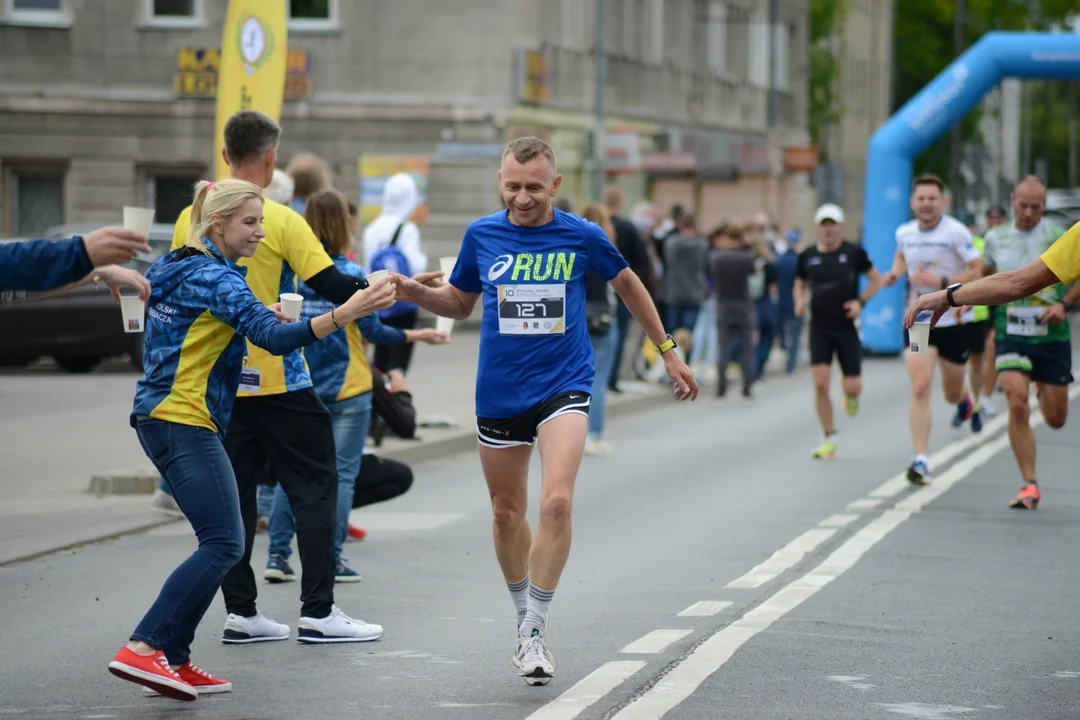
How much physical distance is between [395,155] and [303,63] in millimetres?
2400

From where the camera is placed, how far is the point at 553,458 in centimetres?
672

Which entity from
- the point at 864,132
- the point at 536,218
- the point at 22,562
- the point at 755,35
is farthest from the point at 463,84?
the point at 864,132

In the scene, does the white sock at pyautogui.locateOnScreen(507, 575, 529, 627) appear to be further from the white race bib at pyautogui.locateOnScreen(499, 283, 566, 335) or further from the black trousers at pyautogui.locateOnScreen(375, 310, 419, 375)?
the black trousers at pyautogui.locateOnScreen(375, 310, 419, 375)

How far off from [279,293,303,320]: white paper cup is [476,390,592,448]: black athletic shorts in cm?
80

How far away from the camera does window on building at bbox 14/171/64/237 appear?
1385 inches

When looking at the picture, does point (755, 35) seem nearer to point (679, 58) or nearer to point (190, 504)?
point (679, 58)

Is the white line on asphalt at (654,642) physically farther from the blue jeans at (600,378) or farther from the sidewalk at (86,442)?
the blue jeans at (600,378)

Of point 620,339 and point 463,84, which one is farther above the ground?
point 463,84

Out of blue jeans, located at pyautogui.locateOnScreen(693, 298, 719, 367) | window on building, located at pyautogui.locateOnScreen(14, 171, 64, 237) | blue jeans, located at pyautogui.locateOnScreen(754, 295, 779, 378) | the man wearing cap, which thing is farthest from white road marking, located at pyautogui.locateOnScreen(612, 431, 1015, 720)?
window on building, located at pyautogui.locateOnScreen(14, 171, 64, 237)

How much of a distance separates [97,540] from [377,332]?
2652 millimetres

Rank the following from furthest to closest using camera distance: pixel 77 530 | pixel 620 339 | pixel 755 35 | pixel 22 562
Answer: pixel 755 35 < pixel 620 339 < pixel 77 530 < pixel 22 562

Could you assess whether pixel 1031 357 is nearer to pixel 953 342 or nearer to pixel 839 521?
pixel 839 521

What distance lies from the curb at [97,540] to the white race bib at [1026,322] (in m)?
5.08

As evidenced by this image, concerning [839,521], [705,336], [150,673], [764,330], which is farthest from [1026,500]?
[705,336]
